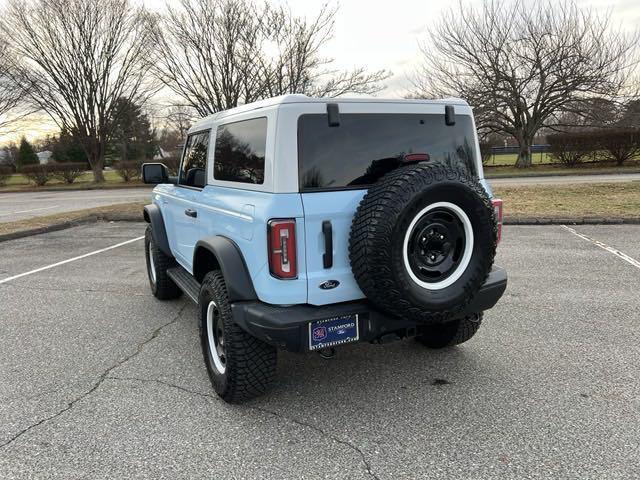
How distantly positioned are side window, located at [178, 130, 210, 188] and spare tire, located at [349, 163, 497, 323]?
1735 millimetres

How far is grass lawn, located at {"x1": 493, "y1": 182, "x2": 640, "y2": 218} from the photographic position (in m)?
9.87

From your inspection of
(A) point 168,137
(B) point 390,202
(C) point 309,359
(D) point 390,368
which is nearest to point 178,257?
(C) point 309,359

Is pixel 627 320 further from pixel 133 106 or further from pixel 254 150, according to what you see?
pixel 133 106

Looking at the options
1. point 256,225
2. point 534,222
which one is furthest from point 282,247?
point 534,222

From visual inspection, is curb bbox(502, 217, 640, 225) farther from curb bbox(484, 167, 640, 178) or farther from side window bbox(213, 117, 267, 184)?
curb bbox(484, 167, 640, 178)

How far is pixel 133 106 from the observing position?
86.9 ft

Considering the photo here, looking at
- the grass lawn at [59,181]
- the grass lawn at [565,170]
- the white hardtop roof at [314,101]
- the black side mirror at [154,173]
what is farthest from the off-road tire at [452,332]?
the grass lawn at [59,181]

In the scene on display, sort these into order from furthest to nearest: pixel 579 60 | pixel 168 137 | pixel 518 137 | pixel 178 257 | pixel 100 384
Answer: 1. pixel 168 137
2. pixel 518 137
3. pixel 579 60
4. pixel 178 257
5. pixel 100 384

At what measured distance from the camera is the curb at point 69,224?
32.9 ft

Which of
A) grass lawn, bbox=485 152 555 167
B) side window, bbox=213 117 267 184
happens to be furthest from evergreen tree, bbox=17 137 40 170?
side window, bbox=213 117 267 184

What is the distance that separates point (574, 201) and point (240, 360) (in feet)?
37.0

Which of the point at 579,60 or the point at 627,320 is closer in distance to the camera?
the point at 627,320

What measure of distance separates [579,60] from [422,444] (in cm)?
2463

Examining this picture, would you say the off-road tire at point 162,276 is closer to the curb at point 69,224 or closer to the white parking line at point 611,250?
the white parking line at point 611,250
